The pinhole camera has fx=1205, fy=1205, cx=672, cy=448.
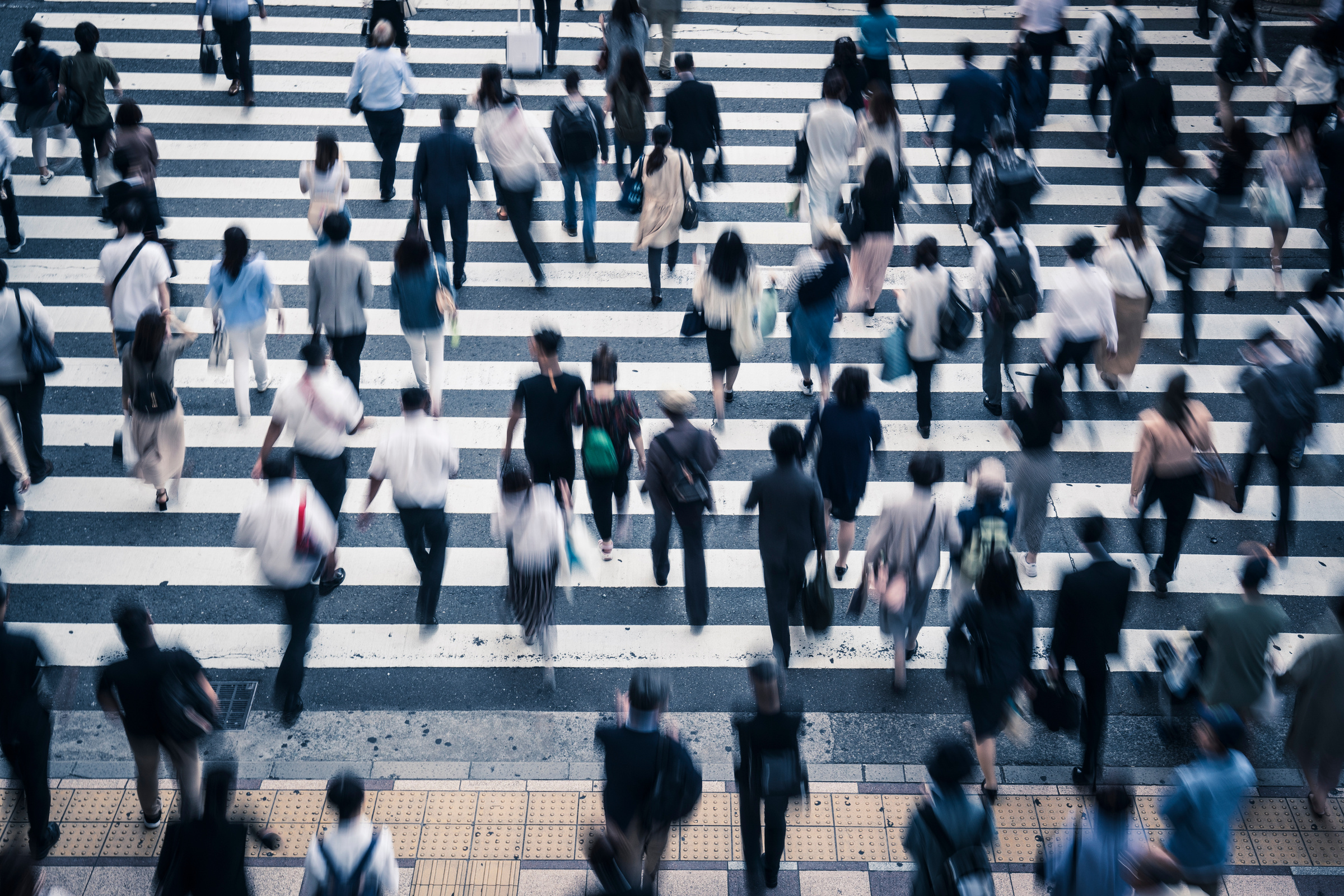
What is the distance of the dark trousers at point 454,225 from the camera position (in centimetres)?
1060

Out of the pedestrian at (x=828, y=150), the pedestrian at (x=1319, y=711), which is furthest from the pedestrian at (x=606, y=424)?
the pedestrian at (x=1319, y=711)

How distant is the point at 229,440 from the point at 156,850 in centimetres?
382

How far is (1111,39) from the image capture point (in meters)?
12.7

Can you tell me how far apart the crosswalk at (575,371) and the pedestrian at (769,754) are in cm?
148

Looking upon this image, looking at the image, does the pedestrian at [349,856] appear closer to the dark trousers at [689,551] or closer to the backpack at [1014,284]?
the dark trousers at [689,551]

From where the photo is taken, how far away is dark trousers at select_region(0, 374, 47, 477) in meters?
8.66

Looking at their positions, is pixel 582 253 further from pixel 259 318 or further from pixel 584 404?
pixel 584 404

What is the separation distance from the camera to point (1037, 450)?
775 cm

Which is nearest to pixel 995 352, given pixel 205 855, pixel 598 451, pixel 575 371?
pixel 575 371

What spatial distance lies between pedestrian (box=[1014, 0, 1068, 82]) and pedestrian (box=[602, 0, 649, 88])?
4.20 meters

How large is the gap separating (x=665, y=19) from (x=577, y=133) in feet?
11.7

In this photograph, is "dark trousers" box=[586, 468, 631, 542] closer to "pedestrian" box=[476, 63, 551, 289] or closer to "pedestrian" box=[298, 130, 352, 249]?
"pedestrian" box=[476, 63, 551, 289]

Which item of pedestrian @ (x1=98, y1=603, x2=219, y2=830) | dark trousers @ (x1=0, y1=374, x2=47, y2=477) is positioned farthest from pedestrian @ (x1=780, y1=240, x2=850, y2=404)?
dark trousers @ (x1=0, y1=374, x2=47, y2=477)

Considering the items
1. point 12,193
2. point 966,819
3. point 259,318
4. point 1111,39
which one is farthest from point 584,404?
point 1111,39
